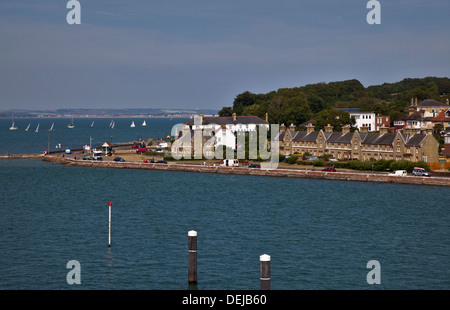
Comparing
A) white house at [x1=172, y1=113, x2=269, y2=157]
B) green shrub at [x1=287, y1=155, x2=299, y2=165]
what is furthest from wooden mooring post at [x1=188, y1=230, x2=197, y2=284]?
white house at [x1=172, y1=113, x2=269, y2=157]

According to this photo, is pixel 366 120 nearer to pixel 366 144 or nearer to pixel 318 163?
pixel 366 144

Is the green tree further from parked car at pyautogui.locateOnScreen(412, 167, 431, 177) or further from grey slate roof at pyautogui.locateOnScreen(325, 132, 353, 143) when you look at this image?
parked car at pyautogui.locateOnScreen(412, 167, 431, 177)

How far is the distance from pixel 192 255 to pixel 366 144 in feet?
232

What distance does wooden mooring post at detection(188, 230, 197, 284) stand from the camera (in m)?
31.3

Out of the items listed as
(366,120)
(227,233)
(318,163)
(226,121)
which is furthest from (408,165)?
(366,120)


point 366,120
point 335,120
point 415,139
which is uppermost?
point 366,120

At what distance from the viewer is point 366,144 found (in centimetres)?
9788

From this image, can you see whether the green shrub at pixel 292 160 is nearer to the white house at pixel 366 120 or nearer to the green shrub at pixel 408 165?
the green shrub at pixel 408 165

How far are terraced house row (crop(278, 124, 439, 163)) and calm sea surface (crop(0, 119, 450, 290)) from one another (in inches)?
537

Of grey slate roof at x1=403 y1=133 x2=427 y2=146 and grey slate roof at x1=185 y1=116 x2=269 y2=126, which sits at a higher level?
grey slate roof at x1=185 y1=116 x2=269 y2=126

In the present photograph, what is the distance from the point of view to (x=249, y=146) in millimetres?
110688
